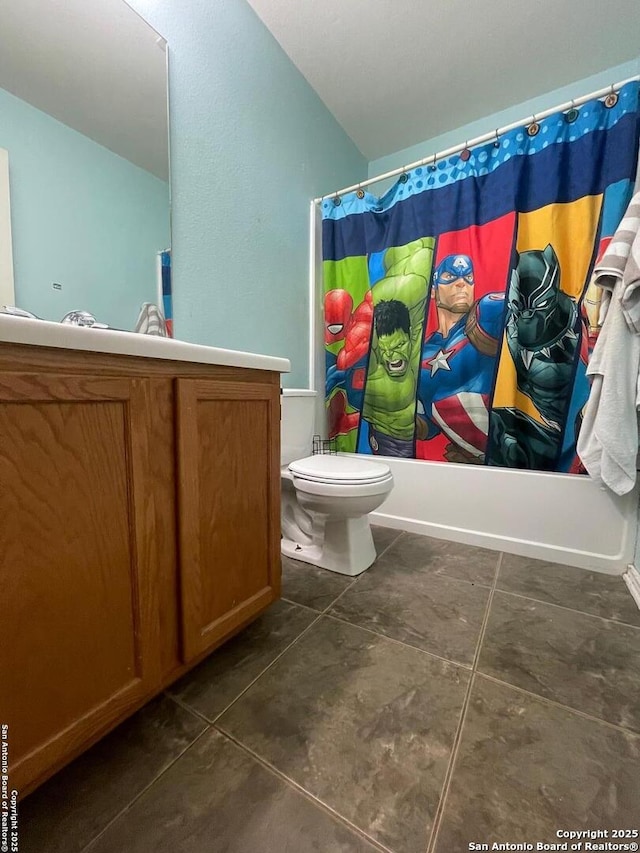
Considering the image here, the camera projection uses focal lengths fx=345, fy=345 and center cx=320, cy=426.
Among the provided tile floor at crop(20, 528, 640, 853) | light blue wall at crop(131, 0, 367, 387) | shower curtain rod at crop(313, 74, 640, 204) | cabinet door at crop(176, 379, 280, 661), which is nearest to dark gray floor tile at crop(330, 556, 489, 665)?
tile floor at crop(20, 528, 640, 853)

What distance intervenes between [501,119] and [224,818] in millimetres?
Answer: 3076

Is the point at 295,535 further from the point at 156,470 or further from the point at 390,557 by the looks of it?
the point at 156,470

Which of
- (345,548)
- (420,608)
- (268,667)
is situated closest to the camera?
(268,667)

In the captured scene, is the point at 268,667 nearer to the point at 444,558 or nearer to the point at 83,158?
the point at 444,558

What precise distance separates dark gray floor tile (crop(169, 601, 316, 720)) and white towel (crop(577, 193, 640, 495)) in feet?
3.96

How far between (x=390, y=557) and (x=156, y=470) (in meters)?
1.18

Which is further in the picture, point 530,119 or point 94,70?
point 530,119

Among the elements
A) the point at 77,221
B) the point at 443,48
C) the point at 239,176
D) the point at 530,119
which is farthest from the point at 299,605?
the point at 443,48

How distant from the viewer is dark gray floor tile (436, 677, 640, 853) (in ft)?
1.89

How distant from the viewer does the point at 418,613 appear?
45.1 inches

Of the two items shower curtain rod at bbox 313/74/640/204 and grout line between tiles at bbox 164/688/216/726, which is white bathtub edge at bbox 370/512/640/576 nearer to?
grout line between tiles at bbox 164/688/216/726

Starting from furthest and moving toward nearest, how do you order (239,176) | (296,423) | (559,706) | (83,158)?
(296,423)
(239,176)
(83,158)
(559,706)

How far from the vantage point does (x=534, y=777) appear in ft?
2.14

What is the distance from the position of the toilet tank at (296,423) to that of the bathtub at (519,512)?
1.57ft
